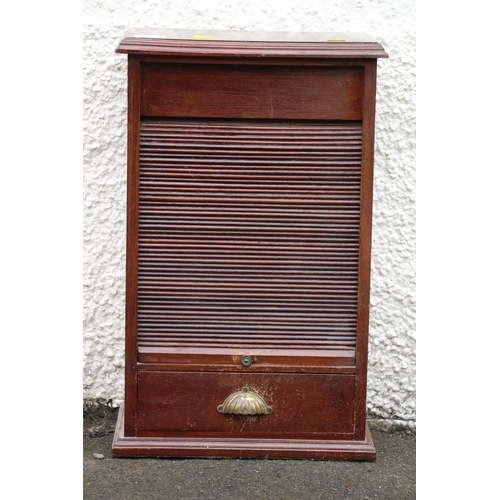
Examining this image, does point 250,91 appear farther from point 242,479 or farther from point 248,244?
point 242,479

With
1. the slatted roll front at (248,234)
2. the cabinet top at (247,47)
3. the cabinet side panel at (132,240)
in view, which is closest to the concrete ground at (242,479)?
the cabinet side panel at (132,240)

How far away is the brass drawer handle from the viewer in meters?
2.33

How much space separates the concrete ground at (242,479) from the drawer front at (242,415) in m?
0.08

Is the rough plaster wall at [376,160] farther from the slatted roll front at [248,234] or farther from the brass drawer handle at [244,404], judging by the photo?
the brass drawer handle at [244,404]

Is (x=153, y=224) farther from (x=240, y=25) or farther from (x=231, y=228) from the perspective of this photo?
(x=240, y=25)

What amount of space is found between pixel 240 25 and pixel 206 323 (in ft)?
3.00

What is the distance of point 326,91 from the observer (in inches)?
88.7

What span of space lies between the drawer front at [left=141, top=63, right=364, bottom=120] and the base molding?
0.88m

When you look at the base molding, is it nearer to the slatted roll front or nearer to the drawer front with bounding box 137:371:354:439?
the drawer front with bounding box 137:371:354:439

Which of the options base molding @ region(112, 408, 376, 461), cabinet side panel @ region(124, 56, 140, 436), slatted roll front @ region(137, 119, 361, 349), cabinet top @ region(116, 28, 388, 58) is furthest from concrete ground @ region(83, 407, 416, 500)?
cabinet top @ region(116, 28, 388, 58)

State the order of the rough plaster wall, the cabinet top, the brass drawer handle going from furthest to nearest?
the rough plaster wall → the brass drawer handle → the cabinet top

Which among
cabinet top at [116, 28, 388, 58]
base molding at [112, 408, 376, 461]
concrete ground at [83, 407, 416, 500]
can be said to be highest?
cabinet top at [116, 28, 388, 58]

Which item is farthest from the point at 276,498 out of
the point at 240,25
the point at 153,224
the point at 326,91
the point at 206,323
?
the point at 240,25

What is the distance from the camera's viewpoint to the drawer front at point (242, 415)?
7.72 feet
